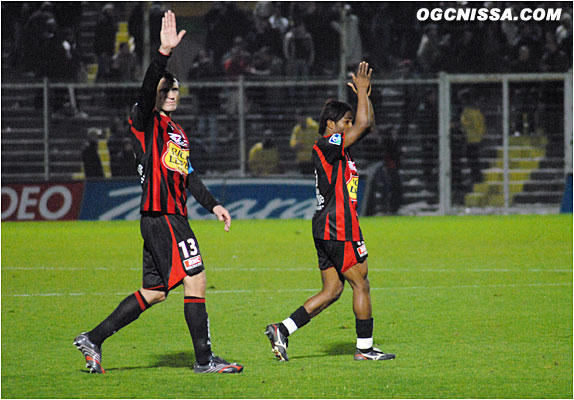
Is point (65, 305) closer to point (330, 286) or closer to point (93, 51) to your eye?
point (330, 286)

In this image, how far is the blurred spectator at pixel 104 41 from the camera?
81.7ft

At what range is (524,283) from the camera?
11438 millimetres

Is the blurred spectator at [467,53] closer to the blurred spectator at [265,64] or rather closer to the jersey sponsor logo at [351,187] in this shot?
the blurred spectator at [265,64]

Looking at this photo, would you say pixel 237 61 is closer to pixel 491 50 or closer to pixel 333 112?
pixel 491 50

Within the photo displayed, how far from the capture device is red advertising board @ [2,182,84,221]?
71.1ft

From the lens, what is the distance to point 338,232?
7.04 m

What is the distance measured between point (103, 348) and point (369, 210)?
1505 cm

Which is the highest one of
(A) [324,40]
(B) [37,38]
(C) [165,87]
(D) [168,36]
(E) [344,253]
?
(B) [37,38]

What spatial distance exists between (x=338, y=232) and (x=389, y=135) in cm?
1621

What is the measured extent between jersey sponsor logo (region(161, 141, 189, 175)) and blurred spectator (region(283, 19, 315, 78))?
18061 millimetres

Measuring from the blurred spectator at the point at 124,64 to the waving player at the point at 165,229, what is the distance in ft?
59.0

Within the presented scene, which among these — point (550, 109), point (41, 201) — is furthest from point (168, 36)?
point (550, 109)

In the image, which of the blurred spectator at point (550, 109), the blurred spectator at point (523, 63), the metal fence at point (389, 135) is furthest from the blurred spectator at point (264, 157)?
the blurred spectator at point (523, 63)

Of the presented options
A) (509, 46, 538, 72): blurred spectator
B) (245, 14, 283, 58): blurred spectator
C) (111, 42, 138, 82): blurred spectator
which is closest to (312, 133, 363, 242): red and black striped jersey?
(111, 42, 138, 82): blurred spectator
